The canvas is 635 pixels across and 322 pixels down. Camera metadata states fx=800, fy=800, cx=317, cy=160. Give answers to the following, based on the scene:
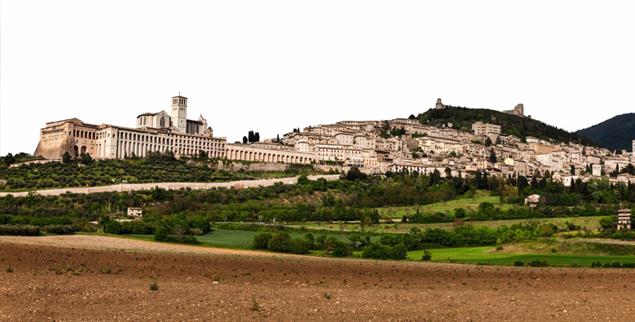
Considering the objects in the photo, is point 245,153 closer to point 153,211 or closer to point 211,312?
point 153,211

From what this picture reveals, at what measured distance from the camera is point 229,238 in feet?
193

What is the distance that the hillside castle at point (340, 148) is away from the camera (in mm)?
129500

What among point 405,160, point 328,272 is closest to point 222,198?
point 328,272

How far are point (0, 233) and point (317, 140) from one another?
11136 cm

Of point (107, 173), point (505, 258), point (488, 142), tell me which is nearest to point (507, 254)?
point (505, 258)

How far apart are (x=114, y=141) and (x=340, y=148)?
47381 millimetres

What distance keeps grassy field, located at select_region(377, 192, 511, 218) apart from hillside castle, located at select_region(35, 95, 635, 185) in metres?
21.8

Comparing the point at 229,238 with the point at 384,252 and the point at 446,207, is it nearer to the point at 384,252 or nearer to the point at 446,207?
the point at 384,252

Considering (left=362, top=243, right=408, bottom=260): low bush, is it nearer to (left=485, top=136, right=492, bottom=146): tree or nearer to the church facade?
the church facade

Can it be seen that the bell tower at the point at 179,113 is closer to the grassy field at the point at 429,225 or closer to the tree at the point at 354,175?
the tree at the point at 354,175

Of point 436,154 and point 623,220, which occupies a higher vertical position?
point 436,154

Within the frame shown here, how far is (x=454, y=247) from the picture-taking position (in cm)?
5884

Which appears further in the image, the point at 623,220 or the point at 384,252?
the point at 623,220

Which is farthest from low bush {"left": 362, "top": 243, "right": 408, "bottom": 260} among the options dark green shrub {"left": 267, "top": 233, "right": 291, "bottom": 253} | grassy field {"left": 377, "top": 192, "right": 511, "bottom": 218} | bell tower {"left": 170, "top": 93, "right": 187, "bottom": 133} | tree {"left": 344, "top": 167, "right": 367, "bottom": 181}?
bell tower {"left": 170, "top": 93, "right": 187, "bottom": 133}
